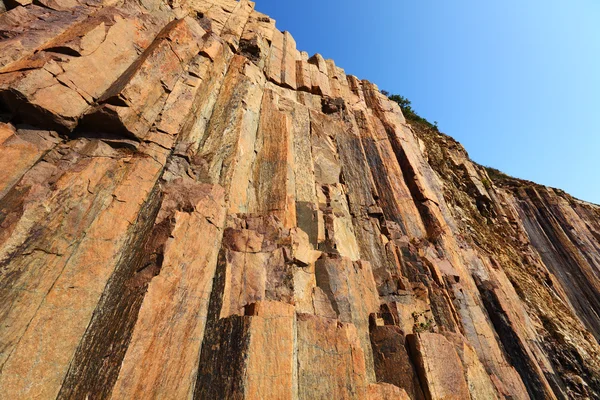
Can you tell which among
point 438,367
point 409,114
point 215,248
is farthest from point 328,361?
point 409,114

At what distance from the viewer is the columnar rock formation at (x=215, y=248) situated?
5.52m

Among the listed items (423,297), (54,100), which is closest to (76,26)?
(54,100)

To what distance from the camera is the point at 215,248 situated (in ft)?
23.9

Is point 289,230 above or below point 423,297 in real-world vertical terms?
above

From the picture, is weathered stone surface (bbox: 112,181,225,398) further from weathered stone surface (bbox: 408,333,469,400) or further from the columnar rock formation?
weathered stone surface (bbox: 408,333,469,400)

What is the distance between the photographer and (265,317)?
617 cm

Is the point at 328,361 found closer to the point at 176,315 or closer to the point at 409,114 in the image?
the point at 176,315

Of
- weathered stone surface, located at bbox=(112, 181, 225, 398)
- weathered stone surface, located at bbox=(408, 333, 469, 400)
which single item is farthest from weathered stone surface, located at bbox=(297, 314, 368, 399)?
weathered stone surface, located at bbox=(112, 181, 225, 398)

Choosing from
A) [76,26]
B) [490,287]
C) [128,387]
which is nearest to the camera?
[128,387]

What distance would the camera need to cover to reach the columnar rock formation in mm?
5520

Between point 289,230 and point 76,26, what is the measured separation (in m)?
9.66

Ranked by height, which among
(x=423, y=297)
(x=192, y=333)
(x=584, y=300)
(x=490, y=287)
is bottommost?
(x=192, y=333)

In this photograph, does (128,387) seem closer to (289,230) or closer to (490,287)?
(289,230)

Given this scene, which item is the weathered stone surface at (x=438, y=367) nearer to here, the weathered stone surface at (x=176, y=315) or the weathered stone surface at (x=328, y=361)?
the weathered stone surface at (x=328, y=361)
